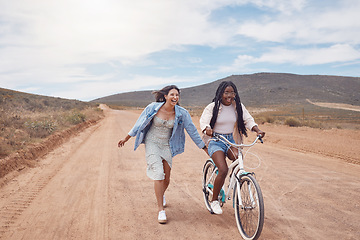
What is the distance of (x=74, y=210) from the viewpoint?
4863mm

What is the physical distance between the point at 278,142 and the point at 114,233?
381 inches

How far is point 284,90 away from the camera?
8800 centimetres

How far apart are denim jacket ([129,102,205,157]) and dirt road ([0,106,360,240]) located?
1.16 meters

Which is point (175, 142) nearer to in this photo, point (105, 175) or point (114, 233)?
point (114, 233)

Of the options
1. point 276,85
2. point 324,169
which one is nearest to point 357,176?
point 324,169

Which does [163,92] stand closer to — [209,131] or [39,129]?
[209,131]

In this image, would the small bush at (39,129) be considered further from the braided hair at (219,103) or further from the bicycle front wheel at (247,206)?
the bicycle front wheel at (247,206)

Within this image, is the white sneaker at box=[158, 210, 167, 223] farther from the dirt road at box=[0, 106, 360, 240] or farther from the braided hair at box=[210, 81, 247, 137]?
the braided hair at box=[210, 81, 247, 137]

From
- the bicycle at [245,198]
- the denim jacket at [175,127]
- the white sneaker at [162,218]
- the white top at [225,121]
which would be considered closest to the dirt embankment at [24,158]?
the denim jacket at [175,127]

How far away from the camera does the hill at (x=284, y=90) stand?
249 ft

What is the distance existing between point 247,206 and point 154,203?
196 cm

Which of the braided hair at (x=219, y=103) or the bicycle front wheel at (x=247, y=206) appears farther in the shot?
the braided hair at (x=219, y=103)

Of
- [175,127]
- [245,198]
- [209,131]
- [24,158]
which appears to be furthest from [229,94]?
[24,158]

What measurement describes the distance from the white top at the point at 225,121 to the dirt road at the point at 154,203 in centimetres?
137
